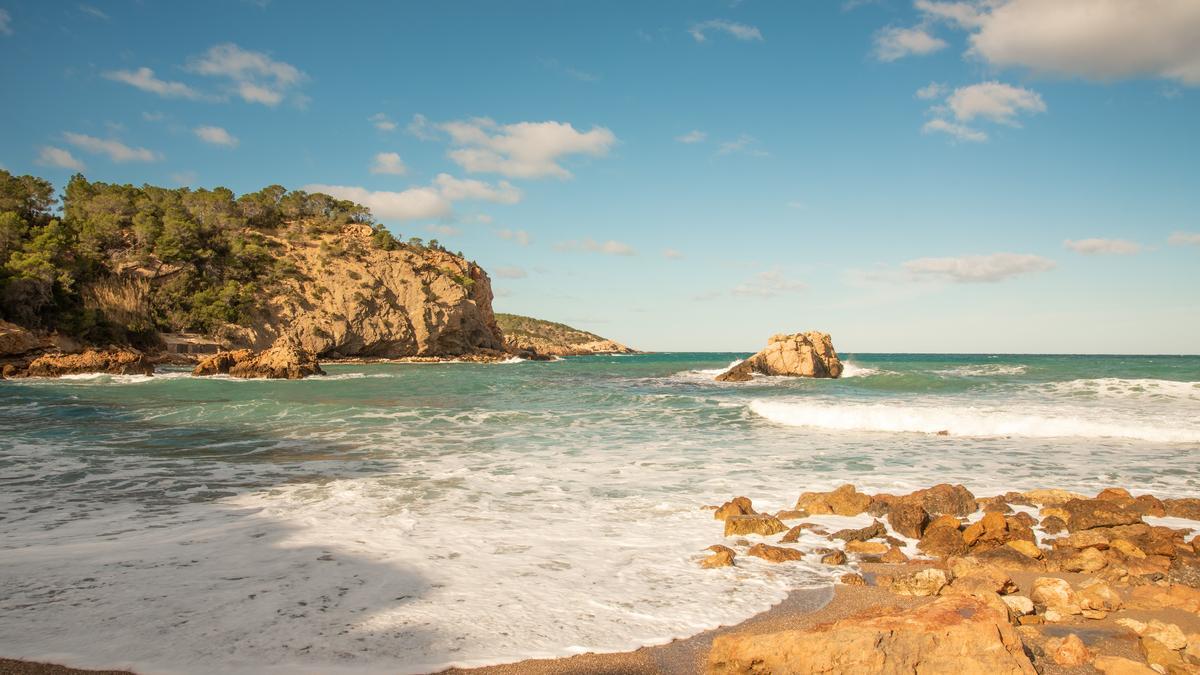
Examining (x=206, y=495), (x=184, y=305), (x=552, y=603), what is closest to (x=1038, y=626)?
(x=552, y=603)

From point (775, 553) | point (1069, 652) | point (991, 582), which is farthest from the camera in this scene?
point (775, 553)

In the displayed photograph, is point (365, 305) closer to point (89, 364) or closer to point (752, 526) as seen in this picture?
point (89, 364)

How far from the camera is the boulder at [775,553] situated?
5762mm

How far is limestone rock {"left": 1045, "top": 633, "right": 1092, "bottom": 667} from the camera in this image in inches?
145

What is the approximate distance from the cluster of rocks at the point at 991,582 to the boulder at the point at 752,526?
0.02m

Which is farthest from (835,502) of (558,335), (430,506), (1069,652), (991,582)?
(558,335)

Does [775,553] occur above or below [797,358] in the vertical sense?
below

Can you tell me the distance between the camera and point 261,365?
3325 cm

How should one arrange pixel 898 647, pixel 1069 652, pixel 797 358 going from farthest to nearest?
pixel 797 358 → pixel 1069 652 → pixel 898 647

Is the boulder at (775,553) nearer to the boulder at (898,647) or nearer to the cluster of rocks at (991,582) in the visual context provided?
the cluster of rocks at (991,582)

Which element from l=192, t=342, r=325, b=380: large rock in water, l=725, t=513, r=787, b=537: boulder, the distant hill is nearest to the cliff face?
l=192, t=342, r=325, b=380: large rock in water

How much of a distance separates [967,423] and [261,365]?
33.3 meters

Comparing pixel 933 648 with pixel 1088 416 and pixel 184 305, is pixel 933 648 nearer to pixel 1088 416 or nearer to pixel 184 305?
pixel 1088 416

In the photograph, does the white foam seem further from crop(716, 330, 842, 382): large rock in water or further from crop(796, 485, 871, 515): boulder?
crop(716, 330, 842, 382): large rock in water
